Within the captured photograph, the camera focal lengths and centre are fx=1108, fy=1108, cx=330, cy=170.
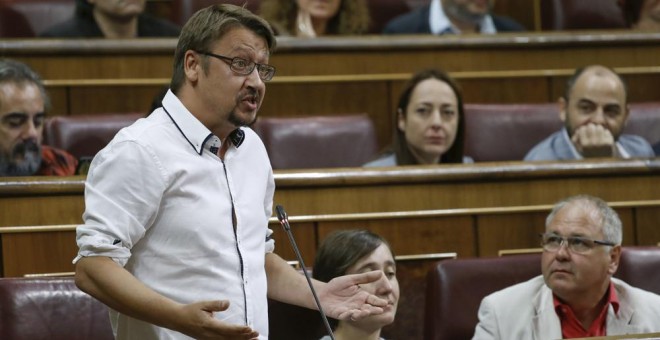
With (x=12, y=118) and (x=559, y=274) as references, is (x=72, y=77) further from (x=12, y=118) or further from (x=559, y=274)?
(x=559, y=274)

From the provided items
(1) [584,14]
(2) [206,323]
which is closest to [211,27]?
(2) [206,323]

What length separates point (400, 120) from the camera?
1.33 meters

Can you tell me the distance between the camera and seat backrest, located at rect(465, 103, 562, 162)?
1418mm

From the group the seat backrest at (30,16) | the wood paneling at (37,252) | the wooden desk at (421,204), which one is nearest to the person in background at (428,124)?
the wooden desk at (421,204)

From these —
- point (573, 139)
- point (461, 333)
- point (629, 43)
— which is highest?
point (629, 43)

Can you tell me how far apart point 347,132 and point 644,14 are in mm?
567

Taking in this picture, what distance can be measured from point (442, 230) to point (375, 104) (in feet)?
1.48

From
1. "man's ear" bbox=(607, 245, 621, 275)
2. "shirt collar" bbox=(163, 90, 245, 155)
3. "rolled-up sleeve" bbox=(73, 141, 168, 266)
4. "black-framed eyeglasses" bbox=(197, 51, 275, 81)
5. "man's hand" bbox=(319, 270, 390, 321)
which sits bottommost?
"man's ear" bbox=(607, 245, 621, 275)

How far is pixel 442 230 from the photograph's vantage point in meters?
1.06

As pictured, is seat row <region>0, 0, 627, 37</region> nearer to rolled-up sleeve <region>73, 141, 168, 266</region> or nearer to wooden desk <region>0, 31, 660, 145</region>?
wooden desk <region>0, 31, 660, 145</region>

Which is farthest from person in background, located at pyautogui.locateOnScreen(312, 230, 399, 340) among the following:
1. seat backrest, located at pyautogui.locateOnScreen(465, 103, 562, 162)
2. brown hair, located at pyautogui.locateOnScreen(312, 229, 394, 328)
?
seat backrest, located at pyautogui.locateOnScreen(465, 103, 562, 162)

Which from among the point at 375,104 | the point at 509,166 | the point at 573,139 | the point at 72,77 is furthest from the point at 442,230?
the point at 72,77

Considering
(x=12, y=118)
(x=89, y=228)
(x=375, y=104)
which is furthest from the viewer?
(x=375, y=104)

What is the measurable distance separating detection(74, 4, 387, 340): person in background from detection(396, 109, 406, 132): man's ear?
624 mm
